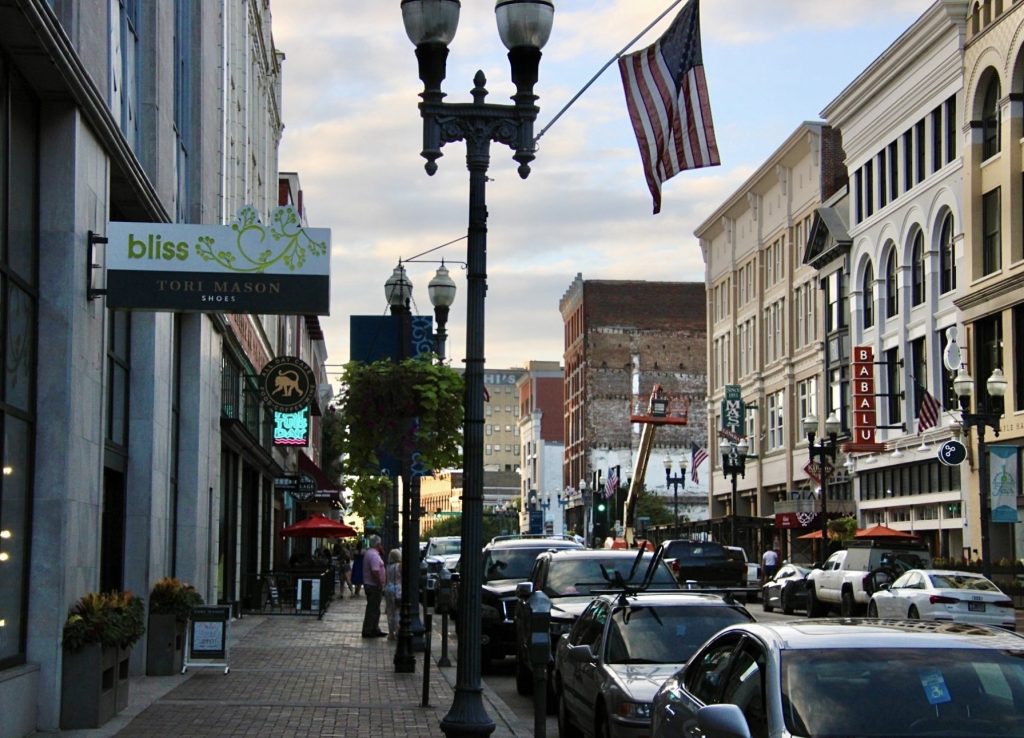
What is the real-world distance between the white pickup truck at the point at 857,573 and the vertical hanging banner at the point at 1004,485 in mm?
2342

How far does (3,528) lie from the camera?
1332cm

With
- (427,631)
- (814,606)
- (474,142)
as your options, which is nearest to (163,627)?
(427,631)

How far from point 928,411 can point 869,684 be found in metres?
43.0

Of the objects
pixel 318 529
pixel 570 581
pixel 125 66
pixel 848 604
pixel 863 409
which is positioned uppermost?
pixel 125 66

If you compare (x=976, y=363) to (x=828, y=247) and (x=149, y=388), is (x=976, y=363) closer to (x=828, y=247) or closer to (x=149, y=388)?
(x=828, y=247)

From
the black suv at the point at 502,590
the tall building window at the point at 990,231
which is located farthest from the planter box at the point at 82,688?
the tall building window at the point at 990,231

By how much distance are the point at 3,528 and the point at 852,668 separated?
28.0 ft

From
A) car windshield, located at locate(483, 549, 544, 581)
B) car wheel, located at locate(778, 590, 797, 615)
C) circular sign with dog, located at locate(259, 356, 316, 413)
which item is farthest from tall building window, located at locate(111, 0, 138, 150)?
car wheel, located at locate(778, 590, 797, 615)

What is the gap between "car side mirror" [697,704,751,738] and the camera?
6703 millimetres

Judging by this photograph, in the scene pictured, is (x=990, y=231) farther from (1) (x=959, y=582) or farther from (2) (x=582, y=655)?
(2) (x=582, y=655)

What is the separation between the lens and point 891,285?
56.8 meters

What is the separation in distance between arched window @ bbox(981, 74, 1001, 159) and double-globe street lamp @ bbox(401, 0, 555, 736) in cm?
3828

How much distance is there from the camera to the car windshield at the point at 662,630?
12969 mm

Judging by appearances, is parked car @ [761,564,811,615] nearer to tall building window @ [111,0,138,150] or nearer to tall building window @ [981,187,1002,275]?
tall building window @ [981,187,1002,275]
